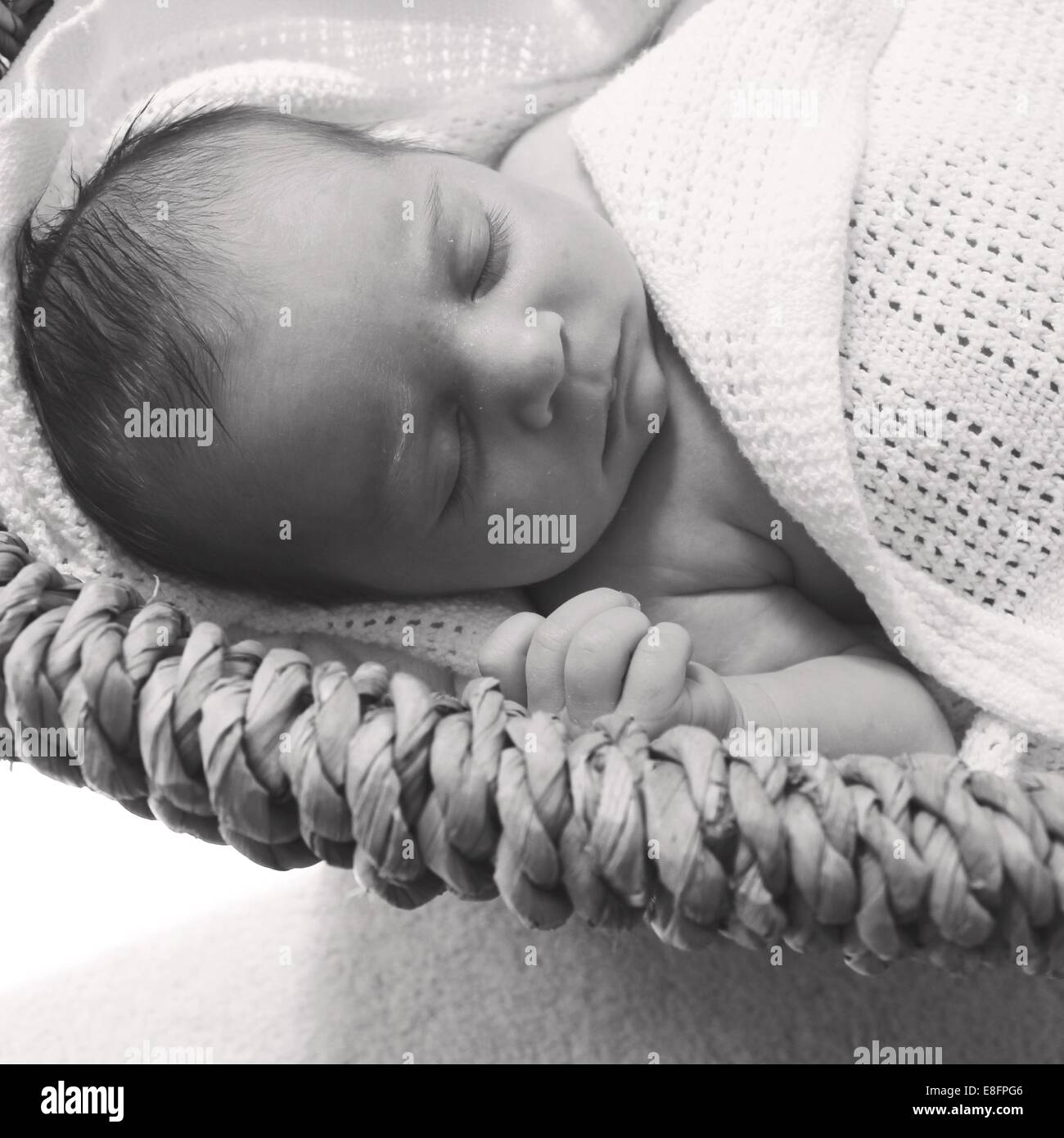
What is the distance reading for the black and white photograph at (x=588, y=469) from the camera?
80 cm

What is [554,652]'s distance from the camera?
0.73 meters

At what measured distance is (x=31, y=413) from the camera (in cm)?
89

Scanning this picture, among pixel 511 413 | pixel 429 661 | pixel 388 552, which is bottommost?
pixel 429 661

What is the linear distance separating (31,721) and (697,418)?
548 mm

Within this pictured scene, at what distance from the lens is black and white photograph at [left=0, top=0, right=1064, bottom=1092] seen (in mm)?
800
